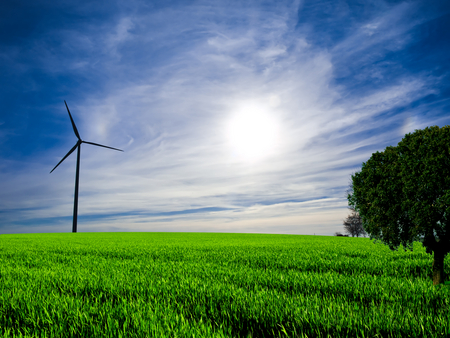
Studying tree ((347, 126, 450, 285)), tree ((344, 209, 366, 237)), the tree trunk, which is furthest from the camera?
tree ((344, 209, 366, 237))

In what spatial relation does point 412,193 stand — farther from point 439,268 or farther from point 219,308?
point 219,308

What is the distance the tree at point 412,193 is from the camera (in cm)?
645

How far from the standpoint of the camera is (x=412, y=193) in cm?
681

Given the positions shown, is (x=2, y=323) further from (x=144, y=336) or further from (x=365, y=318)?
(x=365, y=318)

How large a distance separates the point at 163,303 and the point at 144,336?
1.58 meters

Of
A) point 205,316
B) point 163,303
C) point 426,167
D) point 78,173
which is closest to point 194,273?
point 163,303

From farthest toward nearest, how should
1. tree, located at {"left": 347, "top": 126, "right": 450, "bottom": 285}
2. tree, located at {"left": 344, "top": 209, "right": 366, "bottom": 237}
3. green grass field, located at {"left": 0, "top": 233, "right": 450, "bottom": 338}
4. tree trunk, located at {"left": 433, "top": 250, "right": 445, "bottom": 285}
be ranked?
tree, located at {"left": 344, "top": 209, "right": 366, "bottom": 237} < tree trunk, located at {"left": 433, "top": 250, "right": 445, "bottom": 285} < tree, located at {"left": 347, "top": 126, "right": 450, "bottom": 285} < green grass field, located at {"left": 0, "top": 233, "right": 450, "bottom": 338}

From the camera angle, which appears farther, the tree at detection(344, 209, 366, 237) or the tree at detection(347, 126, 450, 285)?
the tree at detection(344, 209, 366, 237)

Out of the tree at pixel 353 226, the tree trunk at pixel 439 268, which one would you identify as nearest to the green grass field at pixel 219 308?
the tree trunk at pixel 439 268

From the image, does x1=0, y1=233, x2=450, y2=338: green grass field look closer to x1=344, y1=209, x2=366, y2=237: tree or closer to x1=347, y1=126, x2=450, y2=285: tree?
x1=347, y1=126, x2=450, y2=285: tree

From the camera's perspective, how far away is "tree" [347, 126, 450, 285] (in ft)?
21.2

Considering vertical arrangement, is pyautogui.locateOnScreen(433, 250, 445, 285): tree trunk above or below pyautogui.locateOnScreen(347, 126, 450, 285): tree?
below

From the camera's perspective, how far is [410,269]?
1029 centimetres

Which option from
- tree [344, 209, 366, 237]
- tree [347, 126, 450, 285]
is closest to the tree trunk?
tree [347, 126, 450, 285]
